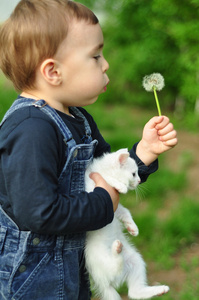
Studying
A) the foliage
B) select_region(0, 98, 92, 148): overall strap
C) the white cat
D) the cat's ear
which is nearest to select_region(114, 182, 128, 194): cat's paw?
the white cat

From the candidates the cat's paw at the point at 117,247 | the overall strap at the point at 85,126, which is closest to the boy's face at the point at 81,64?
the overall strap at the point at 85,126

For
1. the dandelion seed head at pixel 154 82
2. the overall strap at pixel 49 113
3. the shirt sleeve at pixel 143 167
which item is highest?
the dandelion seed head at pixel 154 82

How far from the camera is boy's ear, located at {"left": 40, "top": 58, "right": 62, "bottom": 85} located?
4.51 feet

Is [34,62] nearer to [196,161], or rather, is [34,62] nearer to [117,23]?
[196,161]

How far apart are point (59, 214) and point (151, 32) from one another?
4054 mm

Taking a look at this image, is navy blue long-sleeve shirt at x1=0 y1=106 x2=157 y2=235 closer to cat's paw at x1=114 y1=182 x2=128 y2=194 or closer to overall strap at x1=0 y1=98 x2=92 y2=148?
overall strap at x1=0 y1=98 x2=92 y2=148

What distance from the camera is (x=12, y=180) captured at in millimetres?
1245

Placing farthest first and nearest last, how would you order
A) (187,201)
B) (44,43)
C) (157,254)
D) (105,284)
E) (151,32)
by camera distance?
(151,32), (187,201), (157,254), (105,284), (44,43)

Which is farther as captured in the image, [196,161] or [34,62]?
[196,161]

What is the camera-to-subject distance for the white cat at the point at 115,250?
1498 millimetres

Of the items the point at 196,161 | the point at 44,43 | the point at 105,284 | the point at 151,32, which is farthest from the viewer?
the point at 151,32

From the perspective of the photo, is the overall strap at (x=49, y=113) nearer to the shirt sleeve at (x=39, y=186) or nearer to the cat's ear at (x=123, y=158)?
the shirt sleeve at (x=39, y=186)

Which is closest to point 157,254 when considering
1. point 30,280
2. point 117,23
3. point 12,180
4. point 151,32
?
point 30,280

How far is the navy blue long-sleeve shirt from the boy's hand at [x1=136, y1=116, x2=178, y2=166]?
1.48 feet
